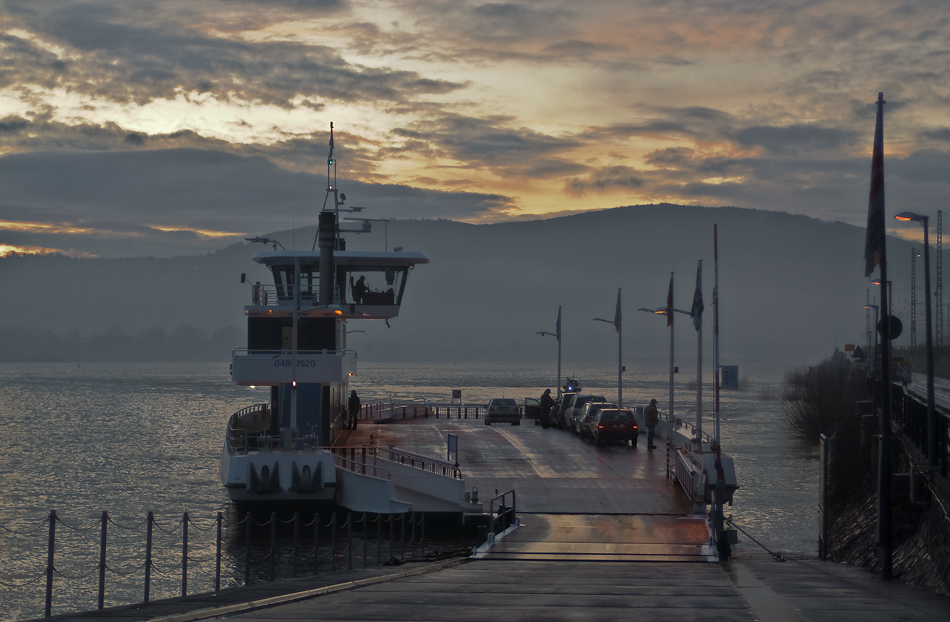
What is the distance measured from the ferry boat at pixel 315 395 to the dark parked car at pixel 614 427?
1018 centimetres

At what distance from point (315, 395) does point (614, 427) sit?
12560 mm

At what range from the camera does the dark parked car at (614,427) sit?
39.2m

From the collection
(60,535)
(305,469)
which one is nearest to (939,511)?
(305,469)

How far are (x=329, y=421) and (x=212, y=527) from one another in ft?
20.0

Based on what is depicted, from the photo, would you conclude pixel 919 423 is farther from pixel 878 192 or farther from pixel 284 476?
pixel 284 476

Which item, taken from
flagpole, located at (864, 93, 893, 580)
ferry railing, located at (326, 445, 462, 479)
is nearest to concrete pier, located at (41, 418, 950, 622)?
flagpole, located at (864, 93, 893, 580)

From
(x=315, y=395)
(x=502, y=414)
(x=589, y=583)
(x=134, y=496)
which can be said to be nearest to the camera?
(x=589, y=583)

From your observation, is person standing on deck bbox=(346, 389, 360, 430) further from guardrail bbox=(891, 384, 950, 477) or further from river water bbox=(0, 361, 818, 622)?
guardrail bbox=(891, 384, 950, 477)

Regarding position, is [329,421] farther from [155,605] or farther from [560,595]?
[560,595]

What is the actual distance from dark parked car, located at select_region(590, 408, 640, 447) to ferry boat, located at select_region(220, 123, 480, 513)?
10.2 m

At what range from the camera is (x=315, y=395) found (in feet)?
119

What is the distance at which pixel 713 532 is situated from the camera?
747 inches

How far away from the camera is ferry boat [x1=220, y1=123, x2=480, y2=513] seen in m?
26.2

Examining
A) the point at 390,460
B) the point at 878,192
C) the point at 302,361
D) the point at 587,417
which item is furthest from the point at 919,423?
the point at 587,417
